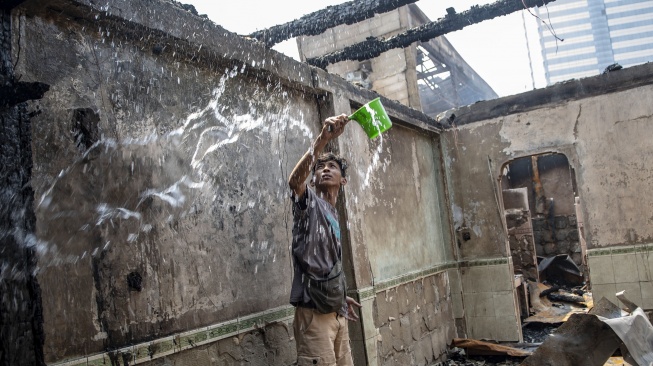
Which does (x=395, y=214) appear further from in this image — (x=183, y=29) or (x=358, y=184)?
(x=183, y=29)

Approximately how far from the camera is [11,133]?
7.24 feet

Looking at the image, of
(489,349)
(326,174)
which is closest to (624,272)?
(489,349)

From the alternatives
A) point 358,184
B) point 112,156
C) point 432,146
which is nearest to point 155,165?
point 112,156

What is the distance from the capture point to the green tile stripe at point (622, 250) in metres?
6.29

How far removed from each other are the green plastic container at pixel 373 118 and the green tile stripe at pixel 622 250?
15.7 ft

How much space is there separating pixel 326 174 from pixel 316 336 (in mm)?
1069

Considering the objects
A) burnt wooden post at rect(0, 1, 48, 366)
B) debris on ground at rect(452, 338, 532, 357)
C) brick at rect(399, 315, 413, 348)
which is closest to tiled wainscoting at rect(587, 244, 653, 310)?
debris on ground at rect(452, 338, 532, 357)

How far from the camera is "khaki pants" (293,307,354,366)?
9.71 feet

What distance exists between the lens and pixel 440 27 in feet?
26.3

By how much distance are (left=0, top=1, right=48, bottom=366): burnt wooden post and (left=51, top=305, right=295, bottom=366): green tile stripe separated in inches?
10.4

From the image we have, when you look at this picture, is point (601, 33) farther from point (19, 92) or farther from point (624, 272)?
point (19, 92)

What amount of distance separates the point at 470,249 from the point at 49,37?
6.22 meters

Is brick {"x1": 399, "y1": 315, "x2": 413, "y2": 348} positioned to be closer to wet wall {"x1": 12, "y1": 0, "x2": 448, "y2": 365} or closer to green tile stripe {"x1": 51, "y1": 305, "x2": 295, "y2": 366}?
wet wall {"x1": 12, "y1": 0, "x2": 448, "y2": 365}

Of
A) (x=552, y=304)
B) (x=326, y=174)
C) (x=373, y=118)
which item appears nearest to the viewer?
(x=373, y=118)
